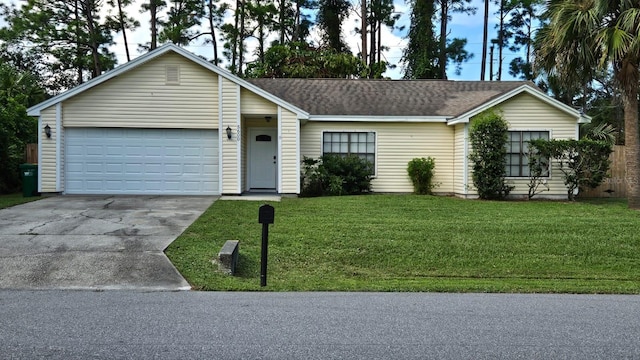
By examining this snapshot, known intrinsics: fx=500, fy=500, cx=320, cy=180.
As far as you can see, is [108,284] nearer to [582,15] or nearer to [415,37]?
[582,15]

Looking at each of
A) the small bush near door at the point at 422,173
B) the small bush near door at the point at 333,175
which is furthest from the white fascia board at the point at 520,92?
the small bush near door at the point at 333,175

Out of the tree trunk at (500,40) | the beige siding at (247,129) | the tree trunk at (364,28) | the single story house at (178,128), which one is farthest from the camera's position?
the tree trunk at (500,40)

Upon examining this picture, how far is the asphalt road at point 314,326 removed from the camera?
4285 millimetres

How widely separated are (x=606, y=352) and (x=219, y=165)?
43.5 feet

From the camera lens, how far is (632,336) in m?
4.80

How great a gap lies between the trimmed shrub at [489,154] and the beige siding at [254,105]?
648 centimetres

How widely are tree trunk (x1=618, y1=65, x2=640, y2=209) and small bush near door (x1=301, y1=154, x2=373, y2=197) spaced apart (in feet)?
25.3

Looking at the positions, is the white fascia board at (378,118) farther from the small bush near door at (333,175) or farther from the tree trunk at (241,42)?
the tree trunk at (241,42)

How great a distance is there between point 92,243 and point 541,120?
13734 millimetres

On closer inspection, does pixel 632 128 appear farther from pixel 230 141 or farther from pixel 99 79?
pixel 99 79

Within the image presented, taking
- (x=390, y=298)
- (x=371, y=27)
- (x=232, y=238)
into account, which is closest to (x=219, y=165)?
(x=232, y=238)

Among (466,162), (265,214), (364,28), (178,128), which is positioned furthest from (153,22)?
(265,214)

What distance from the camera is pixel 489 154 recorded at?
15.4m

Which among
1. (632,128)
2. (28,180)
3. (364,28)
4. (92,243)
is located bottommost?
(92,243)
